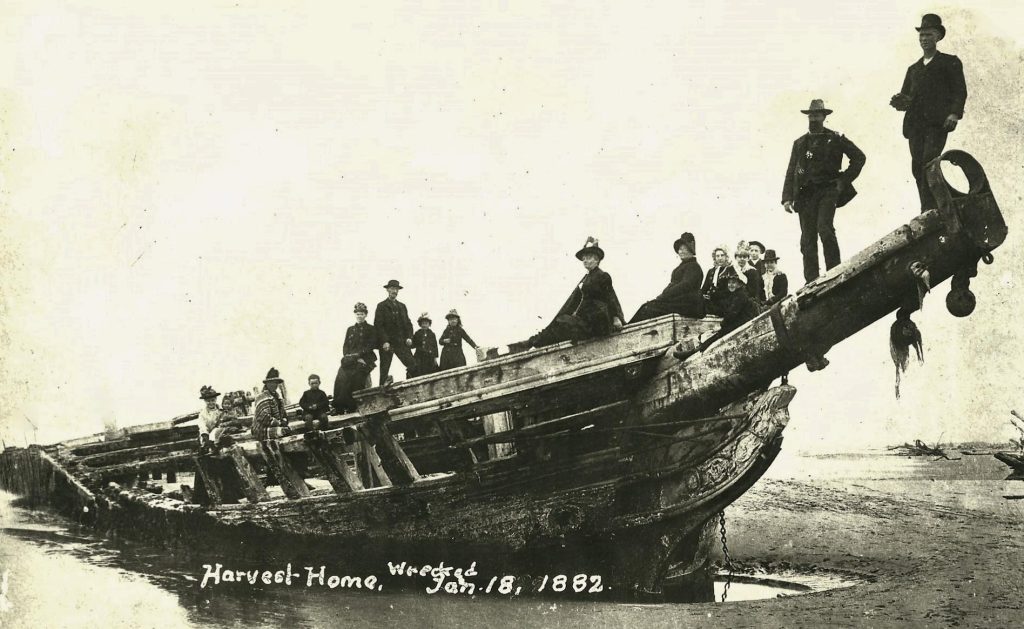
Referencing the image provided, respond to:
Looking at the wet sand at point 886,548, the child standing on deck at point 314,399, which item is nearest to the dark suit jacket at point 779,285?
the wet sand at point 886,548

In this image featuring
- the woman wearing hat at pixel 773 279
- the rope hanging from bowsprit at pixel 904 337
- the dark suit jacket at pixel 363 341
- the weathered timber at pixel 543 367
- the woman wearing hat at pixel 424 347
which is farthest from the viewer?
the woman wearing hat at pixel 424 347

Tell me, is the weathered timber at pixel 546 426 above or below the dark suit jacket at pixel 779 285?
below

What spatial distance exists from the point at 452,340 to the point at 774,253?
4818 millimetres

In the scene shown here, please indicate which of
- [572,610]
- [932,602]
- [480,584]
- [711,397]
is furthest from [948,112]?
[480,584]

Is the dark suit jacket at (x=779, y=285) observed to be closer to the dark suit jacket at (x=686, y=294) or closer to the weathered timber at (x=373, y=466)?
the dark suit jacket at (x=686, y=294)

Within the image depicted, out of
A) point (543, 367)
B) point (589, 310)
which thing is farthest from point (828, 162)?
point (543, 367)

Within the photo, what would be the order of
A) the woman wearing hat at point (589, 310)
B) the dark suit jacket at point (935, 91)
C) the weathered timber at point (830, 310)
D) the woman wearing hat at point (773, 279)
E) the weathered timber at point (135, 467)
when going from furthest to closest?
the weathered timber at point (135, 467) → the woman wearing hat at point (773, 279) → the woman wearing hat at point (589, 310) → the dark suit jacket at point (935, 91) → the weathered timber at point (830, 310)

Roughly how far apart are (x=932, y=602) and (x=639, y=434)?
10.8 ft

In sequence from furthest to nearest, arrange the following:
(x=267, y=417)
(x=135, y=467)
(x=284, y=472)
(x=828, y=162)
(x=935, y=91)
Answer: (x=135, y=467), (x=267, y=417), (x=284, y=472), (x=828, y=162), (x=935, y=91)

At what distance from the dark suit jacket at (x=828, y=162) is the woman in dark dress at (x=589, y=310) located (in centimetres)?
210

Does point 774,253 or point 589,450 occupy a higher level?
point 774,253

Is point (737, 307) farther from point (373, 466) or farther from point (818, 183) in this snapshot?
point (373, 466)

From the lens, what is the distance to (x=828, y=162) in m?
8.66

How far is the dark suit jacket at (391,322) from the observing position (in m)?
12.2
